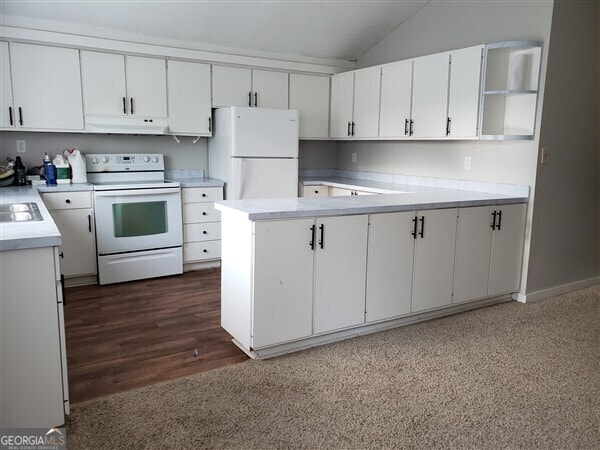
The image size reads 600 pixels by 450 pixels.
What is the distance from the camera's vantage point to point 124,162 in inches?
183

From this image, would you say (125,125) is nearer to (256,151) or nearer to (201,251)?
(256,151)

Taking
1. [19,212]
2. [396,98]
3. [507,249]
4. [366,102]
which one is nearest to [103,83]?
[19,212]

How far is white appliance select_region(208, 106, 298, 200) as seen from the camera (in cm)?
455

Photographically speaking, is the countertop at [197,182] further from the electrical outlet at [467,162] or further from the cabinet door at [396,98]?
the electrical outlet at [467,162]

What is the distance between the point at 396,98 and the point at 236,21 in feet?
5.40

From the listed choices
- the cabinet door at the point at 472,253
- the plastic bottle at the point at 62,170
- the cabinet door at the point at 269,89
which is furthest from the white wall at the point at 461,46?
the plastic bottle at the point at 62,170

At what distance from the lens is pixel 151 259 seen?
175 inches

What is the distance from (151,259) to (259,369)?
213cm

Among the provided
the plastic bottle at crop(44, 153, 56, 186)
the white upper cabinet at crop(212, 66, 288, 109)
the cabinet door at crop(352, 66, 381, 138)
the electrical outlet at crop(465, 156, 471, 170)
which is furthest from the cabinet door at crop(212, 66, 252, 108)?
the electrical outlet at crop(465, 156, 471, 170)

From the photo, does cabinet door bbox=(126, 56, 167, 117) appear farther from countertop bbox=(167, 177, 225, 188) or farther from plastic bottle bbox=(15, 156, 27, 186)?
plastic bottle bbox=(15, 156, 27, 186)

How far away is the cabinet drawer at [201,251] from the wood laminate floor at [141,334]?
363mm

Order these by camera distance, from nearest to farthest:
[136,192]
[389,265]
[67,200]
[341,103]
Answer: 1. [389,265]
2. [67,200]
3. [136,192]
4. [341,103]

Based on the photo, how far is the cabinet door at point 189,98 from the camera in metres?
4.63

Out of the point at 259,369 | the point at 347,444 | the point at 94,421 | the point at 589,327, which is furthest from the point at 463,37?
the point at 94,421
